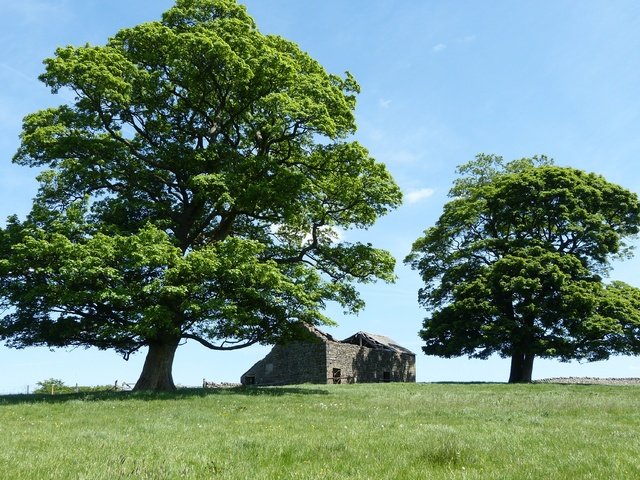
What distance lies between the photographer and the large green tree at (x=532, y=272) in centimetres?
3928

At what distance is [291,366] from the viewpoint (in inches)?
1853

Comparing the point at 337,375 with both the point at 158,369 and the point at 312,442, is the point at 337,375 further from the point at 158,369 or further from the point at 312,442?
the point at 312,442

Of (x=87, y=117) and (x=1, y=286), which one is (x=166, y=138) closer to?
(x=87, y=117)

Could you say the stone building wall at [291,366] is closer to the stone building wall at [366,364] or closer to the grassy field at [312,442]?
the stone building wall at [366,364]

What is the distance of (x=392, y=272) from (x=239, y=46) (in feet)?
45.6

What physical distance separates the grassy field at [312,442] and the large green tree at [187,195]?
553 centimetres

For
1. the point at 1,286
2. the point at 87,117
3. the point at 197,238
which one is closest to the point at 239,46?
the point at 87,117

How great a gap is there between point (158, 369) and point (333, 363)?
2066 cm

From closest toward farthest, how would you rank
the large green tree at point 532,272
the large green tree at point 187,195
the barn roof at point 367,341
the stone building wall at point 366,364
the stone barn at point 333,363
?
the large green tree at point 187,195
the large green tree at point 532,272
the stone barn at point 333,363
the stone building wall at point 366,364
the barn roof at point 367,341

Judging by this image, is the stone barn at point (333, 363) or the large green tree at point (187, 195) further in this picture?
the stone barn at point (333, 363)

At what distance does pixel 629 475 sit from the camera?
26.1 feet

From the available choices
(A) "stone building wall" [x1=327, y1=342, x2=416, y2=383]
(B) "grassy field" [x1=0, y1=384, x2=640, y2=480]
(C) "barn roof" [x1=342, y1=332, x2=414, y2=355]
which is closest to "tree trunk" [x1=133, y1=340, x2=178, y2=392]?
(B) "grassy field" [x1=0, y1=384, x2=640, y2=480]

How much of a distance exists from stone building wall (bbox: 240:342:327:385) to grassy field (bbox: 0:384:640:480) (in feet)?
82.3

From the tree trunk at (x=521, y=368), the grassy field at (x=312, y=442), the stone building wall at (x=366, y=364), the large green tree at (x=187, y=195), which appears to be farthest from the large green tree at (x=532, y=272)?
the grassy field at (x=312, y=442)
